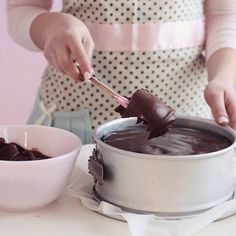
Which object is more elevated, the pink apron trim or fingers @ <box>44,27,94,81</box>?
fingers @ <box>44,27,94,81</box>

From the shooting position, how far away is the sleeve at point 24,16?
971 millimetres

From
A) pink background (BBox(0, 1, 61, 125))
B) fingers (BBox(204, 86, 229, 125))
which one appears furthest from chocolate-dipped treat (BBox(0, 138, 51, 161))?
pink background (BBox(0, 1, 61, 125))

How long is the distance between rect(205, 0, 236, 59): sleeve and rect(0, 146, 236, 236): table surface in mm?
426

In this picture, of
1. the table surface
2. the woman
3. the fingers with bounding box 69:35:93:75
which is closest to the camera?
the table surface

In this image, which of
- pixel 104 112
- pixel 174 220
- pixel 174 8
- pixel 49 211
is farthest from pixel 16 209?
pixel 174 8

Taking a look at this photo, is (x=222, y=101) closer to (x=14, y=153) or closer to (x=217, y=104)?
(x=217, y=104)

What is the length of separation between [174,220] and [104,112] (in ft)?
1.30

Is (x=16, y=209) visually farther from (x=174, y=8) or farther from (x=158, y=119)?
(x=174, y=8)

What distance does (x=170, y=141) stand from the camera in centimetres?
66

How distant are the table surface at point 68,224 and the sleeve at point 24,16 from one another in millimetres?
404

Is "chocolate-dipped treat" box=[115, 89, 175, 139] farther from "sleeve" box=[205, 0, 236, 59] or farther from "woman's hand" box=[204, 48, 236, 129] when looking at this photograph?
"sleeve" box=[205, 0, 236, 59]

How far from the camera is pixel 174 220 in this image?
60 centimetres

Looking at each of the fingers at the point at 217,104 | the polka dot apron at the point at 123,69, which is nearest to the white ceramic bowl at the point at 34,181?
the fingers at the point at 217,104

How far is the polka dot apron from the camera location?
3.16ft
